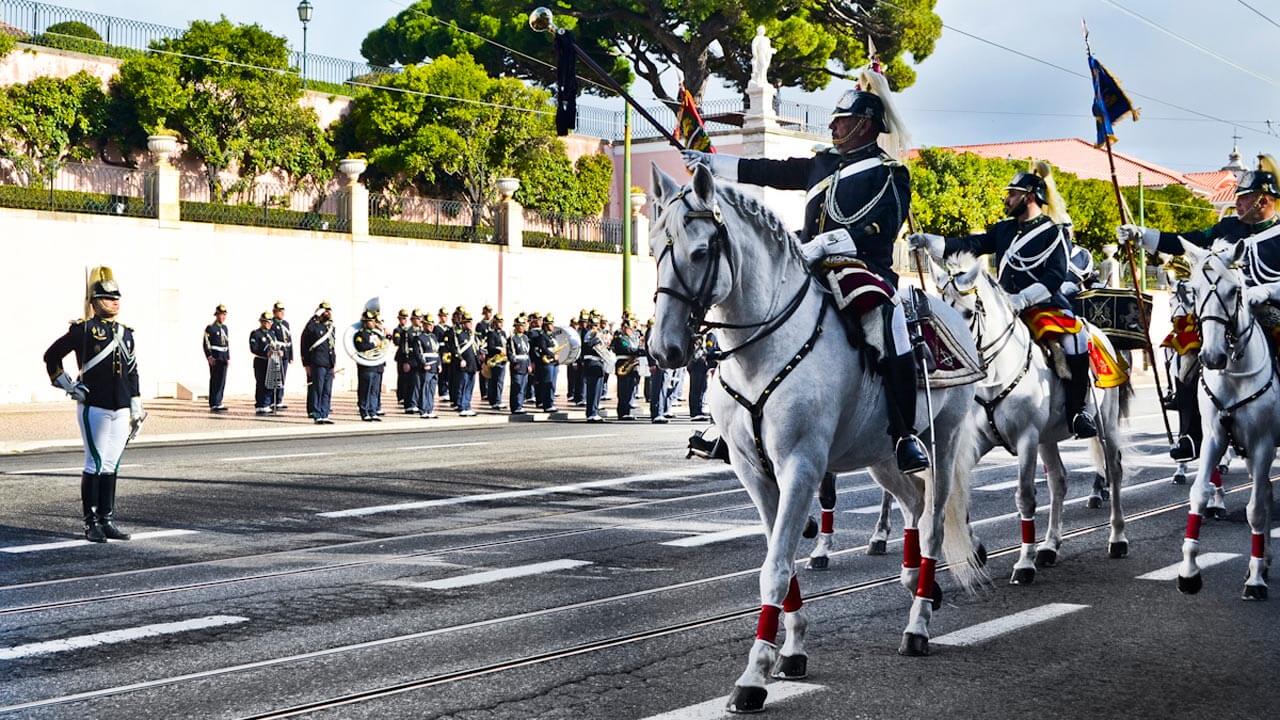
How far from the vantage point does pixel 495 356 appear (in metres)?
31.2

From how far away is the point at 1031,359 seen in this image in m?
10.9

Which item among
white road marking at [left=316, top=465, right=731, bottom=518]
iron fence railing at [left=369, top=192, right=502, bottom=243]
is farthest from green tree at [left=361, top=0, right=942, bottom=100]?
white road marking at [left=316, top=465, right=731, bottom=518]

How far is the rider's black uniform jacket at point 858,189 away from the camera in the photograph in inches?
311

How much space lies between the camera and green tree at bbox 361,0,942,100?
5453 cm

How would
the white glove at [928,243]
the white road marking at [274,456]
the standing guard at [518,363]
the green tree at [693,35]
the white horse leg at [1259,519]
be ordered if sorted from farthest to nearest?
1. the green tree at [693,35]
2. the standing guard at [518,363]
3. the white road marking at [274,456]
4. the white glove at [928,243]
5. the white horse leg at [1259,519]

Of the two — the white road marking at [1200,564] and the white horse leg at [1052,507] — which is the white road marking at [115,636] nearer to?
the white horse leg at [1052,507]

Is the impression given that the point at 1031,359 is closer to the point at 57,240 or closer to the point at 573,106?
the point at 573,106

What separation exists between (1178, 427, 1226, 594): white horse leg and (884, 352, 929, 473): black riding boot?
8.56ft

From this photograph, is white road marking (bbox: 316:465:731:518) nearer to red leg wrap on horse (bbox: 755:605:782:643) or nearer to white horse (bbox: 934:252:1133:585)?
white horse (bbox: 934:252:1133:585)

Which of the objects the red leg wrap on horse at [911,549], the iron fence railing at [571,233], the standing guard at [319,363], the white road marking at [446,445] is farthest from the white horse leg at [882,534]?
the iron fence railing at [571,233]

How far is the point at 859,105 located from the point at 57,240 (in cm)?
2567

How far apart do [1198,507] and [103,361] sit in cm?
822

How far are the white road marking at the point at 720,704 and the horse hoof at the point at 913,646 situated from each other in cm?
79

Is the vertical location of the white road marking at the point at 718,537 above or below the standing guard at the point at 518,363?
below
